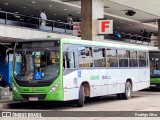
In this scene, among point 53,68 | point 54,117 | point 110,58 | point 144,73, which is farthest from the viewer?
point 144,73

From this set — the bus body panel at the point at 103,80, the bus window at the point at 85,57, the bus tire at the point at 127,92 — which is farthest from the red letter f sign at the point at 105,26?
the bus window at the point at 85,57

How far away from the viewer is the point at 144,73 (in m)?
23.3

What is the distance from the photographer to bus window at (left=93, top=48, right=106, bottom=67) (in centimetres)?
1792

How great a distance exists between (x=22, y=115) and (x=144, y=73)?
11.2 meters

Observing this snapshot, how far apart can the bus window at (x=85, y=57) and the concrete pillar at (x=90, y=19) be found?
755 cm

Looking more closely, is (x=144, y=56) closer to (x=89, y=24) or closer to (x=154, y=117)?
(x=89, y=24)

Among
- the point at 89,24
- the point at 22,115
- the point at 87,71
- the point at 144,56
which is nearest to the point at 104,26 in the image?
the point at 89,24

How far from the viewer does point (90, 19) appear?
25125mm

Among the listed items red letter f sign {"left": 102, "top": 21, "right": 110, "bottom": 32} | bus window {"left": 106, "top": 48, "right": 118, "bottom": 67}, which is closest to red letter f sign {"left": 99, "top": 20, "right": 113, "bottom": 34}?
red letter f sign {"left": 102, "top": 21, "right": 110, "bottom": 32}

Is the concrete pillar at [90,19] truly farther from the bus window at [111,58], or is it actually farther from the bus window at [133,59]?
the bus window at [111,58]

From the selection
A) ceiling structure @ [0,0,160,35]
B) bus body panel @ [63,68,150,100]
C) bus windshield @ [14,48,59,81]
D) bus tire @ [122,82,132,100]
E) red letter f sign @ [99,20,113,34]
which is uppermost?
ceiling structure @ [0,0,160,35]

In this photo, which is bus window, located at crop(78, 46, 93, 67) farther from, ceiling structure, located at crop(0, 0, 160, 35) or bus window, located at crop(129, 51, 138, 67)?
ceiling structure, located at crop(0, 0, 160, 35)

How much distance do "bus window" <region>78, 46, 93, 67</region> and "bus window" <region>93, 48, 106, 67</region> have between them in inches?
16.9

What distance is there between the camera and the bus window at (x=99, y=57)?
17.9 m
